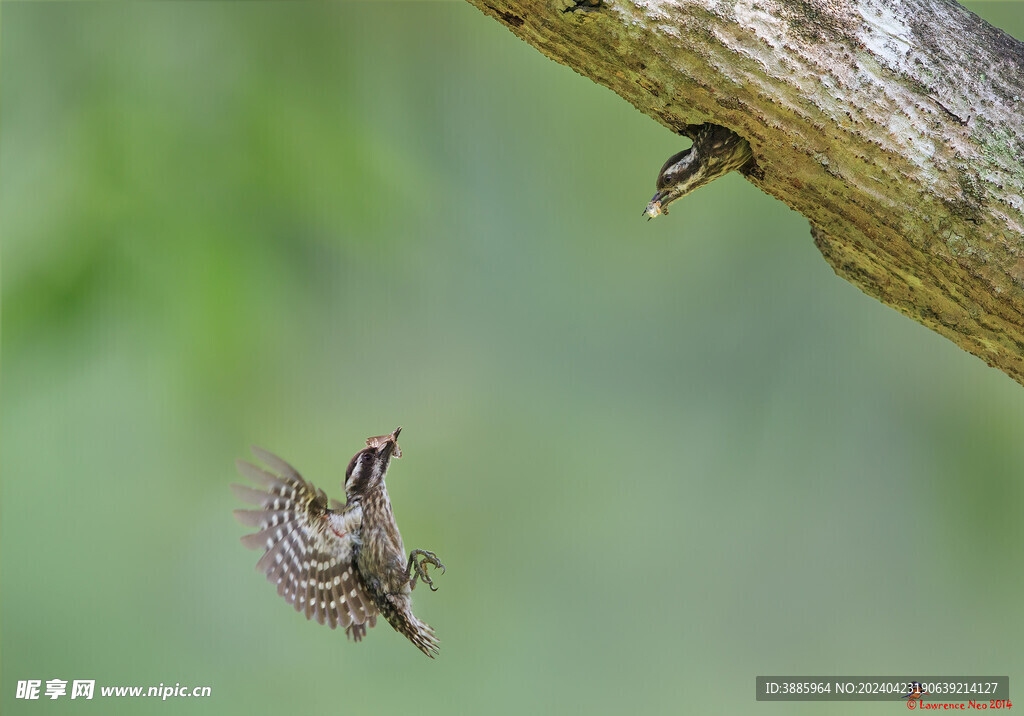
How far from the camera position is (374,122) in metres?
5.89

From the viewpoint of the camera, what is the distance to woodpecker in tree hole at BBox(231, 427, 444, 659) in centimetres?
217

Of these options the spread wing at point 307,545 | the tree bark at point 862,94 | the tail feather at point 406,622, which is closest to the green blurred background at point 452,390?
the spread wing at point 307,545

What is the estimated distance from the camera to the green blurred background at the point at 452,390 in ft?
15.5

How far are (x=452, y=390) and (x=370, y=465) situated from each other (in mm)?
4673

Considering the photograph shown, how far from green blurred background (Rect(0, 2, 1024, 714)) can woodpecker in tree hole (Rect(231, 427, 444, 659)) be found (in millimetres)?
2642

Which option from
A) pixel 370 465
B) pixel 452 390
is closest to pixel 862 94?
pixel 370 465

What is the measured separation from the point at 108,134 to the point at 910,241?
3.97 metres

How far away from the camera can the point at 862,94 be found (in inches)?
65.7

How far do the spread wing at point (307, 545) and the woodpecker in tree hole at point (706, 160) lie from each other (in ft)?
3.23

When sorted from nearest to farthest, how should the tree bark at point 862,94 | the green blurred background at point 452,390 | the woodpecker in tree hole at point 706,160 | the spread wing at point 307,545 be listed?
1. the tree bark at point 862,94
2. the woodpecker in tree hole at point 706,160
3. the spread wing at point 307,545
4. the green blurred background at point 452,390

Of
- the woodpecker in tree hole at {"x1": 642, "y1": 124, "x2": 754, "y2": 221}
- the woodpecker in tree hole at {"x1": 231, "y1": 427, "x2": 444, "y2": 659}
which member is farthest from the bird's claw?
the woodpecker in tree hole at {"x1": 642, "y1": 124, "x2": 754, "y2": 221}

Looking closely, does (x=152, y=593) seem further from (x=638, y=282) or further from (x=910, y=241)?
(x=910, y=241)

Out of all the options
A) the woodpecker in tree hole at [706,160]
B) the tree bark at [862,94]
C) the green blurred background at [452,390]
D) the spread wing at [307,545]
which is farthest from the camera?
the green blurred background at [452,390]

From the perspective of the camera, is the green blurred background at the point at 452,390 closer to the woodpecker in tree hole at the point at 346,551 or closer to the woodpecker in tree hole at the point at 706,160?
the woodpecker in tree hole at the point at 346,551
